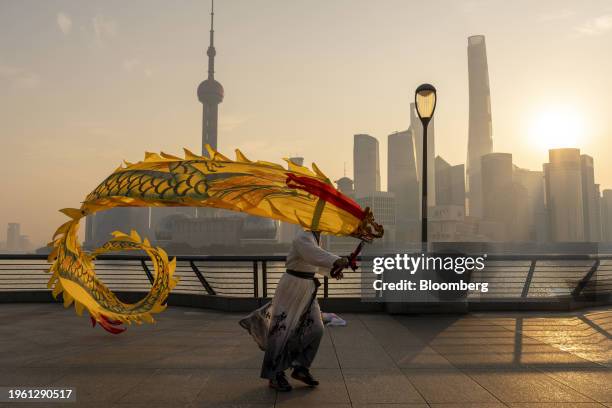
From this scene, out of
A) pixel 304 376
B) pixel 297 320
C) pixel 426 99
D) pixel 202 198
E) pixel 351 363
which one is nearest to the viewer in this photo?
pixel 304 376

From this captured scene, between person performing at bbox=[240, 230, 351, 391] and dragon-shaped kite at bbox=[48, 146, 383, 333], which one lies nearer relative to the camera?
person performing at bbox=[240, 230, 351, 391]

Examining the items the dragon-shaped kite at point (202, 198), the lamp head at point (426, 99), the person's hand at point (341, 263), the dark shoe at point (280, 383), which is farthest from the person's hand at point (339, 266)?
the lamp head at point (426, 99)

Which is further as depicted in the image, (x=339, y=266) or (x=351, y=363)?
(x=351, y=363)

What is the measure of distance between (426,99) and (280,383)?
708cm

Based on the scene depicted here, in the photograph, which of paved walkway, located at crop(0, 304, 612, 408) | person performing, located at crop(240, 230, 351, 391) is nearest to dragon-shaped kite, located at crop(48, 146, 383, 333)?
person performing, located at crop(240, 230, 351, 391)

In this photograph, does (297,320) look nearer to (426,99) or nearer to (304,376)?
(304,376)

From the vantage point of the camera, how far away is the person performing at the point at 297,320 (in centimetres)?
504

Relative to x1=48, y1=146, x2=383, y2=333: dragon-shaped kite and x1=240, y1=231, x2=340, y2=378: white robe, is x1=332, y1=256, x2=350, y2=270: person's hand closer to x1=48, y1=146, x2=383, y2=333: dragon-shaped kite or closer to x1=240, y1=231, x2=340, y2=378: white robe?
x1=240, y1=231, x2=340, y2=378: white robe

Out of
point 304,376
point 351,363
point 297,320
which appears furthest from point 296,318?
point 351,363

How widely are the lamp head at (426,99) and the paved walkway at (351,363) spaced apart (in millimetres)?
4434

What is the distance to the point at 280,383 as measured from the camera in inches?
195

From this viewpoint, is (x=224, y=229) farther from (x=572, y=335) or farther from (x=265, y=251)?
(x=572, y=335)

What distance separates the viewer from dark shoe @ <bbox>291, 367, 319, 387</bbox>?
16.6 feet

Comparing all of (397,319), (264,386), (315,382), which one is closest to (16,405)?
(264,386)
